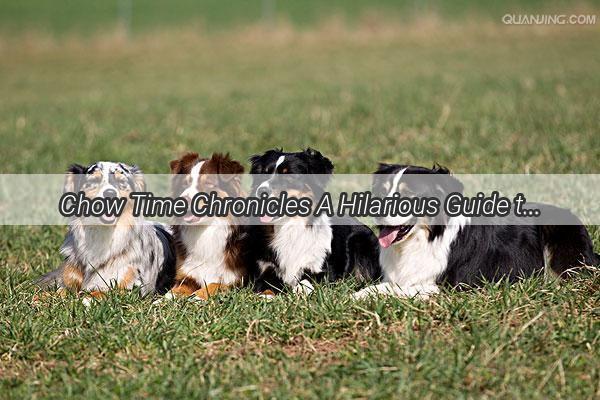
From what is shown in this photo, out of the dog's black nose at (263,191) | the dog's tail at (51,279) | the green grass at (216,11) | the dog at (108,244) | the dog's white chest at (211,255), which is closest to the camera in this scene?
the dog's black nose at (263,191)

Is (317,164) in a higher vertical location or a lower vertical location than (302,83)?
lower

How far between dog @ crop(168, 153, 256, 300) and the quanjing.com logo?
54.2 feet

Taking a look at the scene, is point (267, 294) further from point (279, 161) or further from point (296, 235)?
point (279, 161)

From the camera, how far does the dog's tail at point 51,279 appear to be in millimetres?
6621

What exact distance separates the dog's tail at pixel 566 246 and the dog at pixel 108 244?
2.96 m

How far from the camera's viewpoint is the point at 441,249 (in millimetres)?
6012

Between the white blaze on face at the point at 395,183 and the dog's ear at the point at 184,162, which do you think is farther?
the dog's ear at the point at 184,162

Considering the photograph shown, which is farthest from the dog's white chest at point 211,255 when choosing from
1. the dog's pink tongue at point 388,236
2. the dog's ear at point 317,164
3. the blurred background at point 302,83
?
the blurred background at point 302,83

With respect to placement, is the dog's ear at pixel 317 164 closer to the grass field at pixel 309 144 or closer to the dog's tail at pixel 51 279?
the grass field at pixel 309 144

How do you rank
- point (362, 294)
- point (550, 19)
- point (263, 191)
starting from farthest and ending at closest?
point (550, 19) → point (263, 191) → point (362, 294)

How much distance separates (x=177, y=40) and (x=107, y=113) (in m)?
10.0

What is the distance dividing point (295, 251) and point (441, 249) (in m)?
1.09

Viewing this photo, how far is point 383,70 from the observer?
19.9 m

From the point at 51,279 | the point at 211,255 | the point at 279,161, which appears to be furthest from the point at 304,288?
the point at 51,279
